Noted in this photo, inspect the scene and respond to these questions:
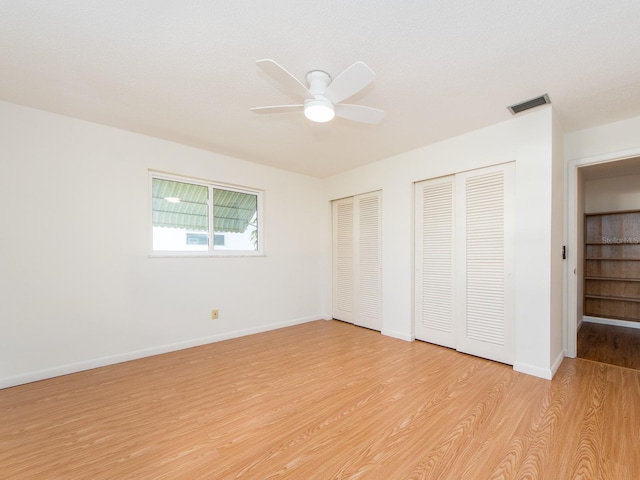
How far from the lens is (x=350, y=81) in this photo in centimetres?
174

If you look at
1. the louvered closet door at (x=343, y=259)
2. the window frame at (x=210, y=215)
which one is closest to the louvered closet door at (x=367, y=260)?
the louvered closet door at (x=343, y=259)

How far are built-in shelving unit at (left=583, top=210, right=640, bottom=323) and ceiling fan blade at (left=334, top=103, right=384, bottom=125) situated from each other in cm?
465

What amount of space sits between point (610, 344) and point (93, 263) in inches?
233

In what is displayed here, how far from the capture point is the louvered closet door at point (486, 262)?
111 inches

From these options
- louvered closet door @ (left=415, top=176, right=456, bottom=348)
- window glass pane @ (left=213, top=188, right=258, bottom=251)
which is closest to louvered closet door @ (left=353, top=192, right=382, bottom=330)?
louvered closet door @ (left=415, top=176, right=456, bottom=348)

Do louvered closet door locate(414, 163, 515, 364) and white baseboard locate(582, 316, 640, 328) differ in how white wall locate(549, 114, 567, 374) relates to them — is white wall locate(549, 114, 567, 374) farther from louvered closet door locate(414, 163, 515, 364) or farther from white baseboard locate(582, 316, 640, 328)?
white baseboard locate(582, 316, 640, 328)

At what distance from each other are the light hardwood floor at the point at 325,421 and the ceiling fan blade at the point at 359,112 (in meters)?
2.18

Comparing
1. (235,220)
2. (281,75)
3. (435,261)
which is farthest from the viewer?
(235,220)

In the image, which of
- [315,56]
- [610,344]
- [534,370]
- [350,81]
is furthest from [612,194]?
[315,56]

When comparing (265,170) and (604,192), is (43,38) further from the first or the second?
(604,192)

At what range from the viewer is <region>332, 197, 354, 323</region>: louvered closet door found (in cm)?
451

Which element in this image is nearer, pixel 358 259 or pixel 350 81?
pixel 350 81

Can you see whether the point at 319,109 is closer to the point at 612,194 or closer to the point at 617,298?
the point at 612,194

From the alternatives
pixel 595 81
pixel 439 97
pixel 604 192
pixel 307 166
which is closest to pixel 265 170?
pixel 307 166
